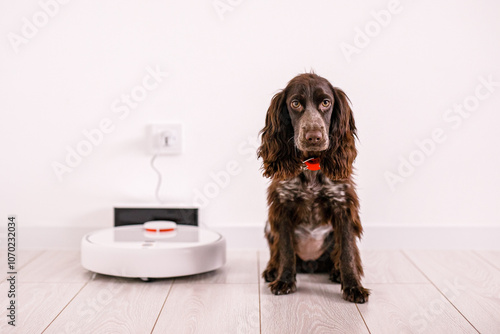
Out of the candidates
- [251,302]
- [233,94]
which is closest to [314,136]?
[251,302]

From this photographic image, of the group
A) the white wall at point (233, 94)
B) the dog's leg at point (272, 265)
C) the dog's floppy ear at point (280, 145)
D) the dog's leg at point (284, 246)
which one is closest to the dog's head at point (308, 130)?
the dog's floppy ear at point (280, 145)

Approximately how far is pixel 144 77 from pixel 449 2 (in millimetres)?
1244

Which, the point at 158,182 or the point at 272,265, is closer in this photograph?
the point at 272,265

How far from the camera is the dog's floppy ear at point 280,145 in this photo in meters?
1.67

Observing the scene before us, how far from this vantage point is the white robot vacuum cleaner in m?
1.79

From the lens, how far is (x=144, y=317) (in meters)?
1.47

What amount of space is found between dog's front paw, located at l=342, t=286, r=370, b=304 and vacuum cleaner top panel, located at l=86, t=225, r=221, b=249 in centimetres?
52

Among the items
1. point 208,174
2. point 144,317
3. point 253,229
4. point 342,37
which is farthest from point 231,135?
point 144,317

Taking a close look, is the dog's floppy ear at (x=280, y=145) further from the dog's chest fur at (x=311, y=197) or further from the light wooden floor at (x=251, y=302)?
the light wooden floor at (x=251, y=302)

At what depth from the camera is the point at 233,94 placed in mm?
2244

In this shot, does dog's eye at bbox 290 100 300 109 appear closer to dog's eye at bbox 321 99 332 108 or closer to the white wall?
dog's eye at bbox 321 99 332 108

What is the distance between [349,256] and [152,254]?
Result: 623 mm

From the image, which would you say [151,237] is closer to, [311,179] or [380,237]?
[311,179]

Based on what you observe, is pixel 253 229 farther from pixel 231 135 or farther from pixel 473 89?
pixel 473 89
